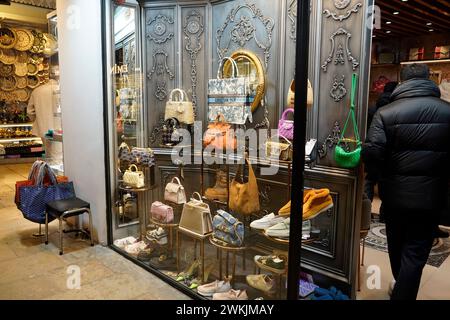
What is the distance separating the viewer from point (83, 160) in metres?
3.86

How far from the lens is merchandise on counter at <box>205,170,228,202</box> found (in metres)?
2.97

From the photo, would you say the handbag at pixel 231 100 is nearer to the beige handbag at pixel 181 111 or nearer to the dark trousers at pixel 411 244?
the beige handbag at pixel 181 111

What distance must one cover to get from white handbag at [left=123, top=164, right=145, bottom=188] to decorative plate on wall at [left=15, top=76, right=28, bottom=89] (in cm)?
645

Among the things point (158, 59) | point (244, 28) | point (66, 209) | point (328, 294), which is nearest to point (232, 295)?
point (328, 294)

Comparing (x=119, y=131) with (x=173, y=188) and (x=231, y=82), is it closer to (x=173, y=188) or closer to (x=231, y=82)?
(x=173, y=188)

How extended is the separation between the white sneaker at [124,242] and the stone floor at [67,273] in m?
0.10

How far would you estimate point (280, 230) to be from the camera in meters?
2.38

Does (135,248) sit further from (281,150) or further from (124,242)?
(281,150)

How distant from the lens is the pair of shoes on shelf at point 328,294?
2662 millimetres

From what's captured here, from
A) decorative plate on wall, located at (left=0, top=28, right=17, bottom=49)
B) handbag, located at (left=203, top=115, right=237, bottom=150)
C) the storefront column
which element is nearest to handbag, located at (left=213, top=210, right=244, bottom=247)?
handbag, located at (left=203, top=115, right=237, bottom=150)

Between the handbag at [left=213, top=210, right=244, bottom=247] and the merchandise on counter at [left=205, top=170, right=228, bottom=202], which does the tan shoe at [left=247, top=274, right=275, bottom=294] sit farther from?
the merchandise on counter at [left=205, top=170, right=228, bottom=202]

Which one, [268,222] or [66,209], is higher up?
[268,222]

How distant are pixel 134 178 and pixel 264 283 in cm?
160
